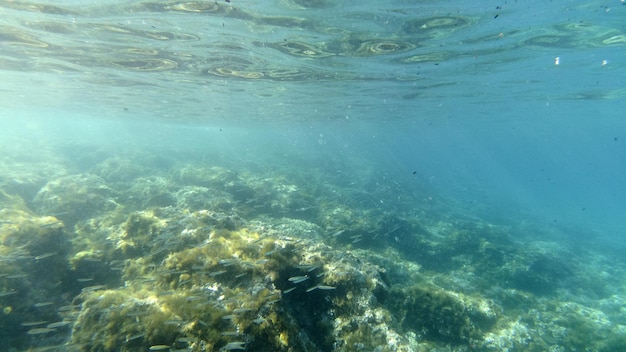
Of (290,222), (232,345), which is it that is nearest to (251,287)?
(232,345)

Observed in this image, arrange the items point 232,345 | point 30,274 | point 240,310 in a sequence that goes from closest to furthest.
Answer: point 232,345, point 240,310, point 30,274

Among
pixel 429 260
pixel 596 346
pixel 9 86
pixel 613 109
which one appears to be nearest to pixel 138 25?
pixel 429 260

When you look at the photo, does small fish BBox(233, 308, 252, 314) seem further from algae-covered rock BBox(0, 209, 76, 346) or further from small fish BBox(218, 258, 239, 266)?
algae-covered rock BBox(0, 209, 76, 346)

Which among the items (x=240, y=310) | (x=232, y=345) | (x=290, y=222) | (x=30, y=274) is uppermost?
(x=232, y=345)

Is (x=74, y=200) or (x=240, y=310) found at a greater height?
(x=240, y=310)

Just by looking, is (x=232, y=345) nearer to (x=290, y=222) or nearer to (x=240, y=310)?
(x=240, y=310)

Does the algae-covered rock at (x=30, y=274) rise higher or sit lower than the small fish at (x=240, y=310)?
lower

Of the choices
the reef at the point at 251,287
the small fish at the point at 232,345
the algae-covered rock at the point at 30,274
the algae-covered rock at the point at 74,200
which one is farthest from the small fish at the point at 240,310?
the algae-covered rock at the point at 74,200

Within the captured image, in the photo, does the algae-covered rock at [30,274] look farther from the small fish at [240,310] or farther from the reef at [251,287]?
the small fish at [240,310]

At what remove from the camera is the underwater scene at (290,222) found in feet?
19.0

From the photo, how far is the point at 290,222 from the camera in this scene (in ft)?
53.8

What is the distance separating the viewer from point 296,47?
15.6 metres

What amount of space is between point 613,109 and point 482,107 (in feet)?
49.6

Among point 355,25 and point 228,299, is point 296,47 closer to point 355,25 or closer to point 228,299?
point 355,25
